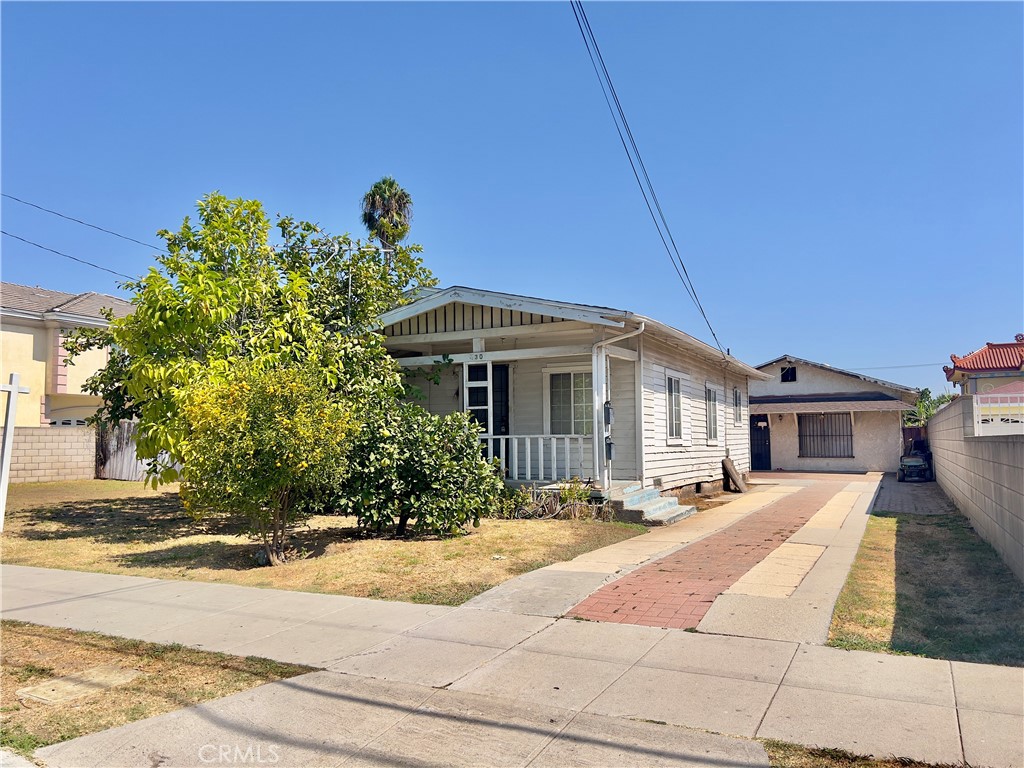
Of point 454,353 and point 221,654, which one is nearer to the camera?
point 221,654

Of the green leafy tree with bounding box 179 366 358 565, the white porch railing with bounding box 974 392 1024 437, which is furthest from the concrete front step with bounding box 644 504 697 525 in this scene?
the green leafy tree with bounding box 179 366 358 565

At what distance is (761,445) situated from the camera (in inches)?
1271

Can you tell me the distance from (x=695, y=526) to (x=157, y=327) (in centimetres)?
899

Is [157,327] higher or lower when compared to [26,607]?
higher

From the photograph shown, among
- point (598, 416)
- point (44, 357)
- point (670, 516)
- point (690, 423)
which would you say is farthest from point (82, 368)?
point (670, 516)

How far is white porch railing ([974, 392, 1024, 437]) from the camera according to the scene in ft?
38.2

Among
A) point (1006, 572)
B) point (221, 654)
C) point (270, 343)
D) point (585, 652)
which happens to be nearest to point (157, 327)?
point (270, 343)

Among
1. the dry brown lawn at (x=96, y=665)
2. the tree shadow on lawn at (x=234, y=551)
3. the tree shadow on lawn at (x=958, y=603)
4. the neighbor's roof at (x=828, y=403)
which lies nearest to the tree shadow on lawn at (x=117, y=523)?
the tree shadow on lawn at (x=234, y=551)

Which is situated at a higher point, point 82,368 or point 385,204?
point 385,204

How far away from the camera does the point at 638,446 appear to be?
47.2ft

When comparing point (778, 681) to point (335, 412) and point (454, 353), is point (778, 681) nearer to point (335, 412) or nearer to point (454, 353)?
point (335, 412)

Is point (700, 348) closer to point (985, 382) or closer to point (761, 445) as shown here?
point (985, 382)

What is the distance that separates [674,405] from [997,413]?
6353mm

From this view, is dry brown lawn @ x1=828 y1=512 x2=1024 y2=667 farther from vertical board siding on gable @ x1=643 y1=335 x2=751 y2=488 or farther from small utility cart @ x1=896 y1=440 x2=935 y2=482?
small utility cart @ x1=896 y1=440 x2=935 y2=482
